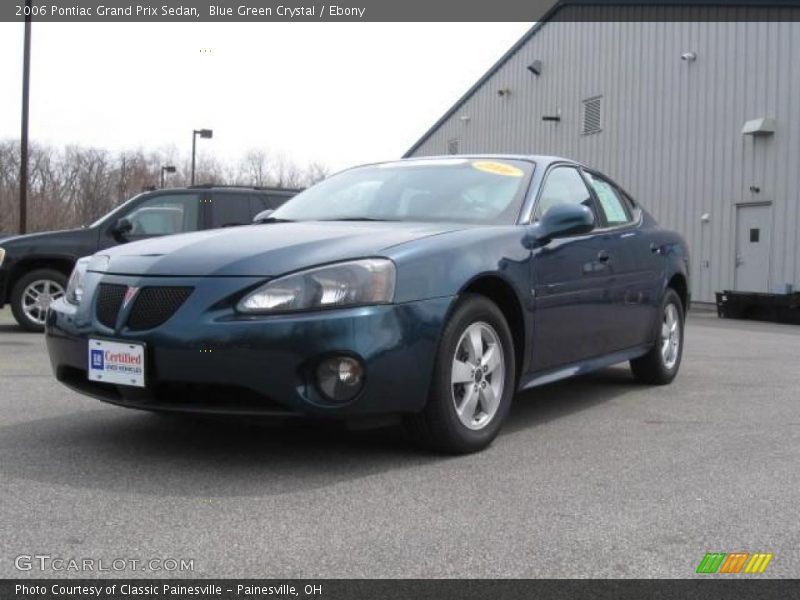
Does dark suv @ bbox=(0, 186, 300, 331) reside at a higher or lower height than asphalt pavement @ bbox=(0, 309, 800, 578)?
higher

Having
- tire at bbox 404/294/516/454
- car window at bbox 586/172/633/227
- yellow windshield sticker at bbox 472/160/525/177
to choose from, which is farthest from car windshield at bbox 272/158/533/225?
car window at bbox 586/172/633/227

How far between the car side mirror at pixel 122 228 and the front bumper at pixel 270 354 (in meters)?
6.28

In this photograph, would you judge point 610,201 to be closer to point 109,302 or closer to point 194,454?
point 194,454

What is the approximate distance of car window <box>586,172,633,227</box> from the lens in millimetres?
5528

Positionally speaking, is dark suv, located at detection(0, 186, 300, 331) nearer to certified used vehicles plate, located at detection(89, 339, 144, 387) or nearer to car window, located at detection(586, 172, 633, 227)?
car window, located at detection(586, 172, 633, 227)

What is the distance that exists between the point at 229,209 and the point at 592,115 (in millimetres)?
14847

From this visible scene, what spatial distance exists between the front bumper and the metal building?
1514 centimetres

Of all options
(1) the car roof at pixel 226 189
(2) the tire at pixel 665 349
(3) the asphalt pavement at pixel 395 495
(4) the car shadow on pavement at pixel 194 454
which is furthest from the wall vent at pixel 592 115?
(4) the car shadow on pavement at pixel 194 454

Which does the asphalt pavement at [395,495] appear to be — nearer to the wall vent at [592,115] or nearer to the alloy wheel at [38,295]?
the alloy wheel at [38,295]

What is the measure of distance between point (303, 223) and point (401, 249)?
987mm

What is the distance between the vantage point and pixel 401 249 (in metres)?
3.74

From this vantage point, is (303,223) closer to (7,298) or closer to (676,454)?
(676,454)

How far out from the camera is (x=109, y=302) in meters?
3.78
